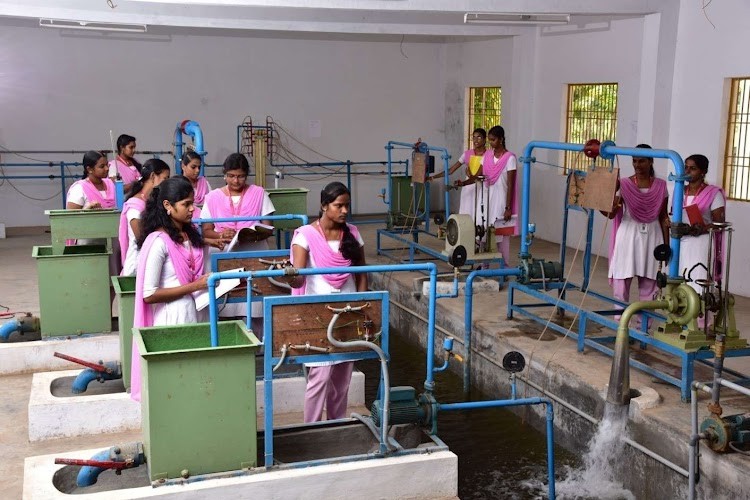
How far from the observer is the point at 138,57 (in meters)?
12.4

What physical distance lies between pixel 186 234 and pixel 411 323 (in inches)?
174

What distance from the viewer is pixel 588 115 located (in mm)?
10508

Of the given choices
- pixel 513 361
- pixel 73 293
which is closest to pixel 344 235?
pixel 513 361

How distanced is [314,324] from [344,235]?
76cm

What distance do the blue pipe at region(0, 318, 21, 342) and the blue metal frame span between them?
3.18 meters

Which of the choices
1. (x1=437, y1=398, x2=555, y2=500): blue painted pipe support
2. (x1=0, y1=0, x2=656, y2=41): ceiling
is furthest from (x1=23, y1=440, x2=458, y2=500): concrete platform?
(x1=0, y1=0, x2=656, y2=41): ceiling

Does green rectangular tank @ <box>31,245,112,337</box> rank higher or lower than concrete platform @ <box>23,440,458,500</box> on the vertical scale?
higher

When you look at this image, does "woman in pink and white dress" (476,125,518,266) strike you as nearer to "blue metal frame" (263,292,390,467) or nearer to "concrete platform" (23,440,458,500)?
"blue metal frame" (263,292,390,467)

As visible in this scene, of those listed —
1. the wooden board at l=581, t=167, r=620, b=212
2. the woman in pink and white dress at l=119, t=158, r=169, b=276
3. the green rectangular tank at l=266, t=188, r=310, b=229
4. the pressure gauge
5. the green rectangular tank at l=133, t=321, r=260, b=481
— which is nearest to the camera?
the green rectangular tank at l=133, t=321, r=260, b=481

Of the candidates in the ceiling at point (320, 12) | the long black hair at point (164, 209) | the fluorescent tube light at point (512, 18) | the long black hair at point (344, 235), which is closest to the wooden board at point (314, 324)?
the long black hair at point (344, 235)

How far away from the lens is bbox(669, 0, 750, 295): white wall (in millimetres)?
7969

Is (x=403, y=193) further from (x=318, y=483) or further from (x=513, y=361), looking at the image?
(x=318, y=483)

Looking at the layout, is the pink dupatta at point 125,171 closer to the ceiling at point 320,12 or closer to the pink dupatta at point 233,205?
the ceiling at point 320,12

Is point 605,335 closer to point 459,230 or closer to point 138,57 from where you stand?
point 459,230
